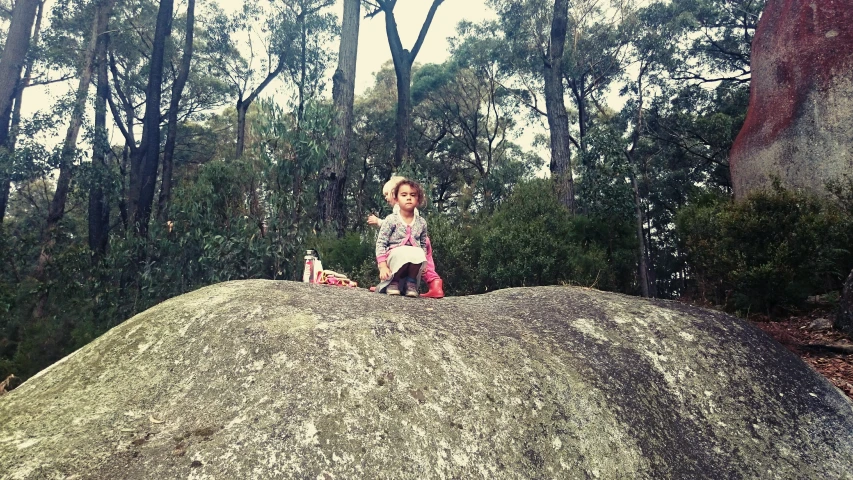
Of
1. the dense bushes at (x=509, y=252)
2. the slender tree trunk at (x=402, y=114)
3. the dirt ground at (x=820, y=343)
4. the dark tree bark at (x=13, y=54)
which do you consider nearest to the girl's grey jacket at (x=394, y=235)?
the dirt ground at (x=820, y=343)

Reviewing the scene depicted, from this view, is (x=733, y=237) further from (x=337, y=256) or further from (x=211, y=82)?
(x=211, y=82)

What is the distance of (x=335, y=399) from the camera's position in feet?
10.9

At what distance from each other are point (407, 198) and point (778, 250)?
6.39 m

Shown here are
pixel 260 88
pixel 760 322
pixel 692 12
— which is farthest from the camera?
pixel 260 88

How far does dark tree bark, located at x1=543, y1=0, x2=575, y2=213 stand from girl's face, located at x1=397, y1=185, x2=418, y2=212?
11.9 metres

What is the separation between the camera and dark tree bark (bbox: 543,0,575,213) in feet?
56.4

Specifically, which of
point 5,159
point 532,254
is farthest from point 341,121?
point 5,159

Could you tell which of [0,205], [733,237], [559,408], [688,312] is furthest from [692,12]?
[0,205]

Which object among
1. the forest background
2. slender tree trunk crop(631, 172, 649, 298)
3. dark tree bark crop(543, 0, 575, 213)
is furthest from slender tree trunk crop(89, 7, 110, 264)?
slender tree trunk crop(631, 172, 649, 298)

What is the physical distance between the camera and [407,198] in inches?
222

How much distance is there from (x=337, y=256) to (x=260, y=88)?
1738 cm

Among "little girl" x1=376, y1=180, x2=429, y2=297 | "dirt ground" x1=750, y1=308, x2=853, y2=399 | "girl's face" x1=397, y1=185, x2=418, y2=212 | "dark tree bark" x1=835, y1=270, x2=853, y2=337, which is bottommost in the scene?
"dirt ground" x1=750, y1=308, x2=853, y2=399

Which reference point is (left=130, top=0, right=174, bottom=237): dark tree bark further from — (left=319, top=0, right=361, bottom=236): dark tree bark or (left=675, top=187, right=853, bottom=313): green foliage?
(left=675, top=187, right=853, bottom=313): green foliage

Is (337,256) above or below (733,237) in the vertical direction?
below
